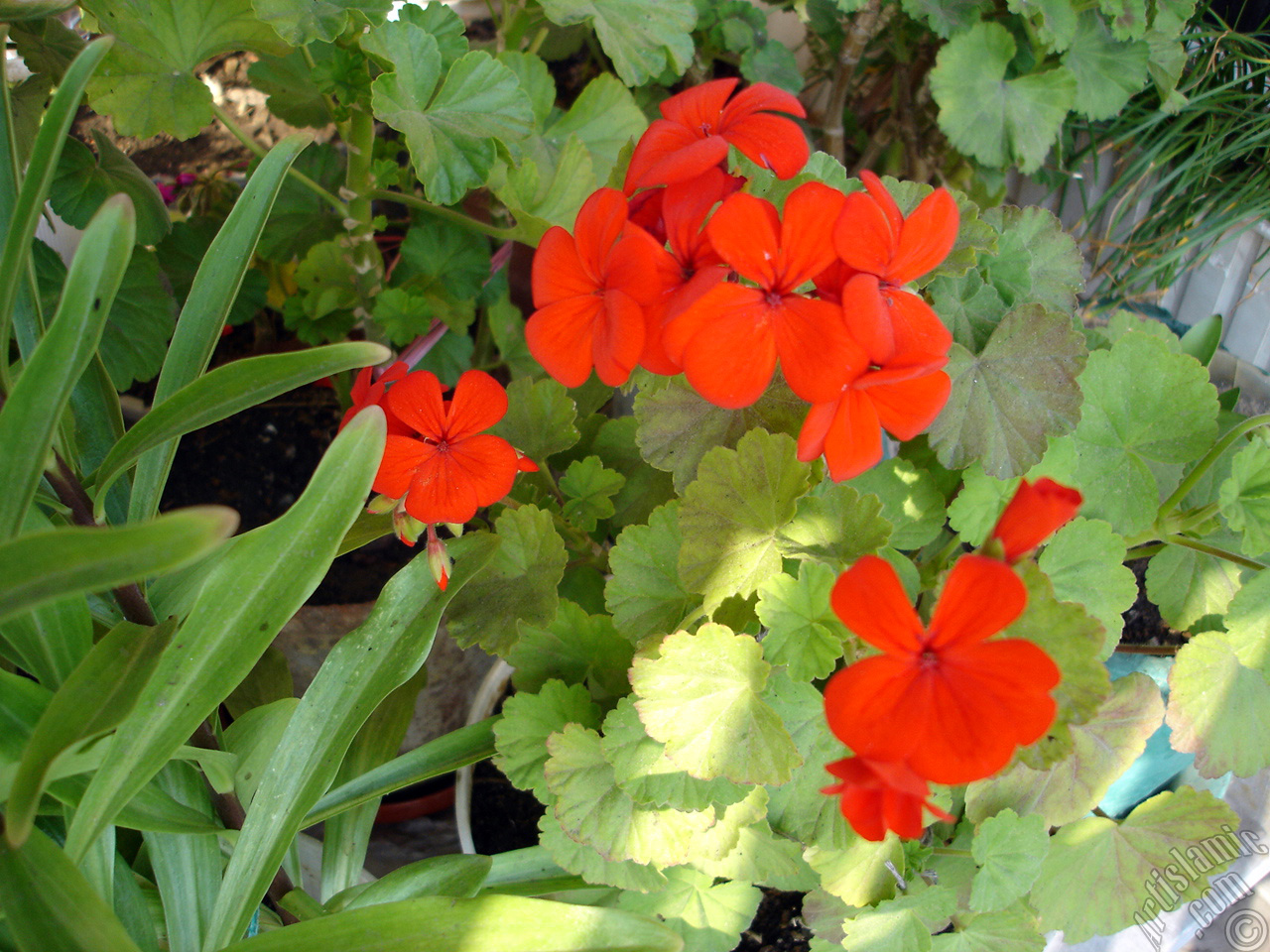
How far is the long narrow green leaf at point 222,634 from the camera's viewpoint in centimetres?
53

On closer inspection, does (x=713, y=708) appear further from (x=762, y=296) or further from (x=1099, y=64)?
(x=1099, y=64)

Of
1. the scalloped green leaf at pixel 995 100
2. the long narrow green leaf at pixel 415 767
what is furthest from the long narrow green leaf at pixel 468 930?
the scalloped green leaf at pixel 995 100

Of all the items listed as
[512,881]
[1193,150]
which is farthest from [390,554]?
[1193,150]

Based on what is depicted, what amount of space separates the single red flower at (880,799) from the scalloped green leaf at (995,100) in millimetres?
1000

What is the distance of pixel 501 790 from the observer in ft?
3.56

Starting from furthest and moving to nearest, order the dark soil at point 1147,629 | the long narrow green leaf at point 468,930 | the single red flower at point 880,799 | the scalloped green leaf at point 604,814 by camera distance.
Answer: the dark soil at point 1147,629 < the scalloped green leaf at point 604,814 < the long narrow green leaf at point 468,930 < the single red flower at point 880,799

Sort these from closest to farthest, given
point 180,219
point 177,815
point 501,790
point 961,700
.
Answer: point 961,700, point 177,815, point 501,790, point 180,219

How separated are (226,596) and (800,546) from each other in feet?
1.26

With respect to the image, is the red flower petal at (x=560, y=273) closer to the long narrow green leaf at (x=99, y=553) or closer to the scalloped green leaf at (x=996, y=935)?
the long narrow green leaf at (x=99, y=553)

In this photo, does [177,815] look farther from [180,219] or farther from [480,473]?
[180,219]

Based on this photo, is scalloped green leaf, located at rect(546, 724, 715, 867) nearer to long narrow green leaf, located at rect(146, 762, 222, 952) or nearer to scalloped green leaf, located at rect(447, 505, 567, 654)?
scalloped green leaf, located at rect(447, 505, 567, 654)

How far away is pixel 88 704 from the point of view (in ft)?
1.62

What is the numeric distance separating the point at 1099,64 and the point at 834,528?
36.2 inches

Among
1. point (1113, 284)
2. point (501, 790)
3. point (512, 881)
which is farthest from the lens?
point (1113, 284)
